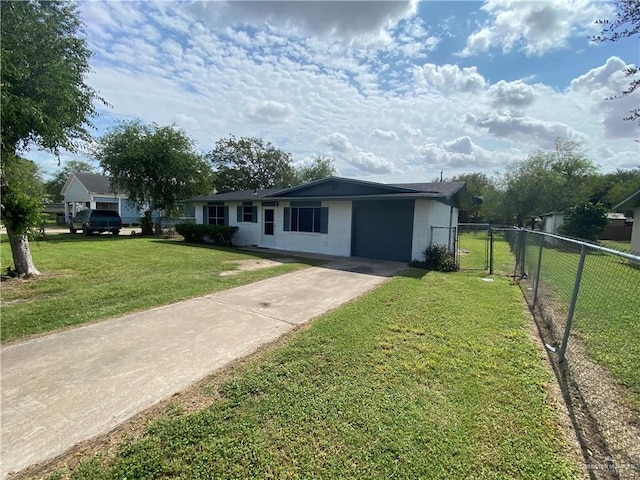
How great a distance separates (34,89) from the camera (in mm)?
5949

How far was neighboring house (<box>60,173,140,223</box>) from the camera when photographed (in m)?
29.5

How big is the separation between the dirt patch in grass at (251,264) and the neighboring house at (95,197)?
78.5 ft

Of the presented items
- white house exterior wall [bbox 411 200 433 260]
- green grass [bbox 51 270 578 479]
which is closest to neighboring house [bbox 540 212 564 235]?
white house exterior wall [bbox 411 200 433 260]

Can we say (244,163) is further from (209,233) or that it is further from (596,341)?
(596,341)

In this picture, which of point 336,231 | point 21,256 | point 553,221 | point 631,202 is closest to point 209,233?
point 336,231

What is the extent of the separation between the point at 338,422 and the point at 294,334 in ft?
6.31

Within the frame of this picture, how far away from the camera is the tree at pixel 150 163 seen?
766 inches

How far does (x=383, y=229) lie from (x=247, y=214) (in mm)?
7622

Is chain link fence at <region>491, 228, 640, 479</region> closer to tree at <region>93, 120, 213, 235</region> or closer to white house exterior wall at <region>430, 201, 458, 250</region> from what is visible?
white house exterior wall at <region>430, 201, 458, 250</region>

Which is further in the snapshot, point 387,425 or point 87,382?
point 87,382

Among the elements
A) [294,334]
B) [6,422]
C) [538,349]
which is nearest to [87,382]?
[6,422]

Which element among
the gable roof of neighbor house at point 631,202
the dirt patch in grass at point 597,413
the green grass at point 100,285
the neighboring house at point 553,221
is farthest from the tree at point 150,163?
the neighboring house at point 553,221

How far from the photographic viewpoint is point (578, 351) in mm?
3922

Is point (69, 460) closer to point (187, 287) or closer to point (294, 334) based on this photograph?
point (294, 334)
